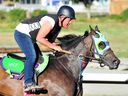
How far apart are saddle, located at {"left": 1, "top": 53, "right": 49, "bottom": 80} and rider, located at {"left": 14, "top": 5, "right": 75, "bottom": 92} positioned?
0.10 meters

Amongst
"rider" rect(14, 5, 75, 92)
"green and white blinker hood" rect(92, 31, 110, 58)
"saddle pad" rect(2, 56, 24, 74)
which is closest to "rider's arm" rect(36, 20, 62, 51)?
"rider" rect(14, 5, 75, 92)

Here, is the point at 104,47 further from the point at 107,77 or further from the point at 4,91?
the point at 107,77

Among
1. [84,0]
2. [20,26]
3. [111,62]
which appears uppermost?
[20,26]

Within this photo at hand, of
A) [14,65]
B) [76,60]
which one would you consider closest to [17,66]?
[14,65]

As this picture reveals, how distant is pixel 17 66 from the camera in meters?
7.77

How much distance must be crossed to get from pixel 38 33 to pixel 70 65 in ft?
2.33

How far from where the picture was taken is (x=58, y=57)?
25.6 ft

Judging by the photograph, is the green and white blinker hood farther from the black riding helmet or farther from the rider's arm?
the rider's arm

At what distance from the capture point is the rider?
7414 mm

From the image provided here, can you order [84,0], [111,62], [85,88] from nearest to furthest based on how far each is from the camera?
[111,62] → [85,88] → [84,0]

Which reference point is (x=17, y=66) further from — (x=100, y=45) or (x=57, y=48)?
(x=100, y=45)

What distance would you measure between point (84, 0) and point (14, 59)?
55.0m

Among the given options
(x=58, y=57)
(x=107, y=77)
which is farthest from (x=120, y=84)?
(x=58, y=57)

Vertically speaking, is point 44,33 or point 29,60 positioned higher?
point 44,33
